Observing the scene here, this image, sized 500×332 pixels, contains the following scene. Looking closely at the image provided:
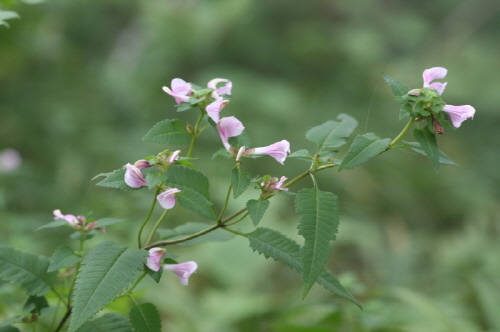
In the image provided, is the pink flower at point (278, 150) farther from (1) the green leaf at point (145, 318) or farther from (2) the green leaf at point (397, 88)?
(1) the green leaf at point (145, 318)

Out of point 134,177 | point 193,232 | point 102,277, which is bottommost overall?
point 193,232

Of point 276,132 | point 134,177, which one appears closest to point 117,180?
point 134,177

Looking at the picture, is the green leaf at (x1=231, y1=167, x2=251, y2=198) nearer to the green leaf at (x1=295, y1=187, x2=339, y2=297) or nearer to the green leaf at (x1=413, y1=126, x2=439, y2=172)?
the green leaf at (x1=295, y1=187, x2=339, y2=297)

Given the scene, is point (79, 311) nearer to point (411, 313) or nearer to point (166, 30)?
point (411, 313)

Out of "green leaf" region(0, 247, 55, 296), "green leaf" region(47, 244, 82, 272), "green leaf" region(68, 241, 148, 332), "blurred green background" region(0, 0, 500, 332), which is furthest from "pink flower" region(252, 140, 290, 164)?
"blurred green background" region(0, 0, 500, 332)

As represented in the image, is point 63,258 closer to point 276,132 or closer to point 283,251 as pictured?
point 283,251
